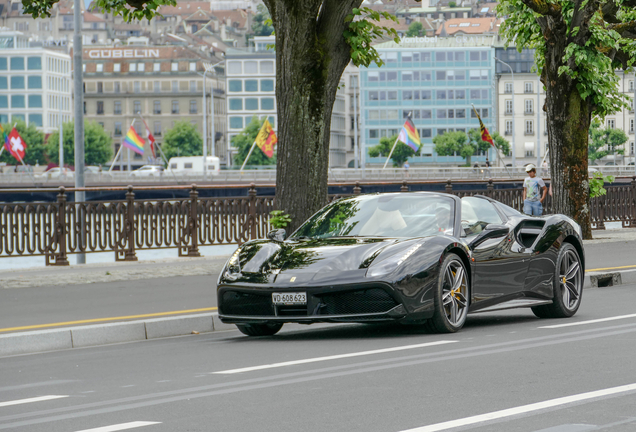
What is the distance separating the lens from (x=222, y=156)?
16725 cm

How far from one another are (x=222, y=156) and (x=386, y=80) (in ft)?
94.1

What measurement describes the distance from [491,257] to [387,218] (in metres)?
0.99

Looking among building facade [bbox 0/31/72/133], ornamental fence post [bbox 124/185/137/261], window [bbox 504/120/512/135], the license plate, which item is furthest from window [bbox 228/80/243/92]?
the license plate

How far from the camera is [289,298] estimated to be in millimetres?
9312

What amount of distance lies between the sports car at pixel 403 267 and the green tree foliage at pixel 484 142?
124 metres

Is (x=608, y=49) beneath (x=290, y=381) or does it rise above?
above

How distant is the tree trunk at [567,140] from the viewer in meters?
23.0

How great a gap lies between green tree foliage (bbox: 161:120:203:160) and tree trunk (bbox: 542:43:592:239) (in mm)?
125552

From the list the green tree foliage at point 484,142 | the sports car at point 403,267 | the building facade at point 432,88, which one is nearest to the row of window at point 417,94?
the building facade at point 432,88

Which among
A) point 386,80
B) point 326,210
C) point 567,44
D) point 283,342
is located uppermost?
point 386,80

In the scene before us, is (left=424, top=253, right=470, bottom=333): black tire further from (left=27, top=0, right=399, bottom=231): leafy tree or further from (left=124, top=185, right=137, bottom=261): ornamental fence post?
(left=124, top=185, right=137, bottom=261): ornamental fence post

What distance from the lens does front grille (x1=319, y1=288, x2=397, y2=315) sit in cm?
924

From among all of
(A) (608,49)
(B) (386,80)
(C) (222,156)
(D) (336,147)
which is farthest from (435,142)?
(A) (608,49)

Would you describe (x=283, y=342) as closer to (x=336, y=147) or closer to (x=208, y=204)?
(x=208, y=204)
